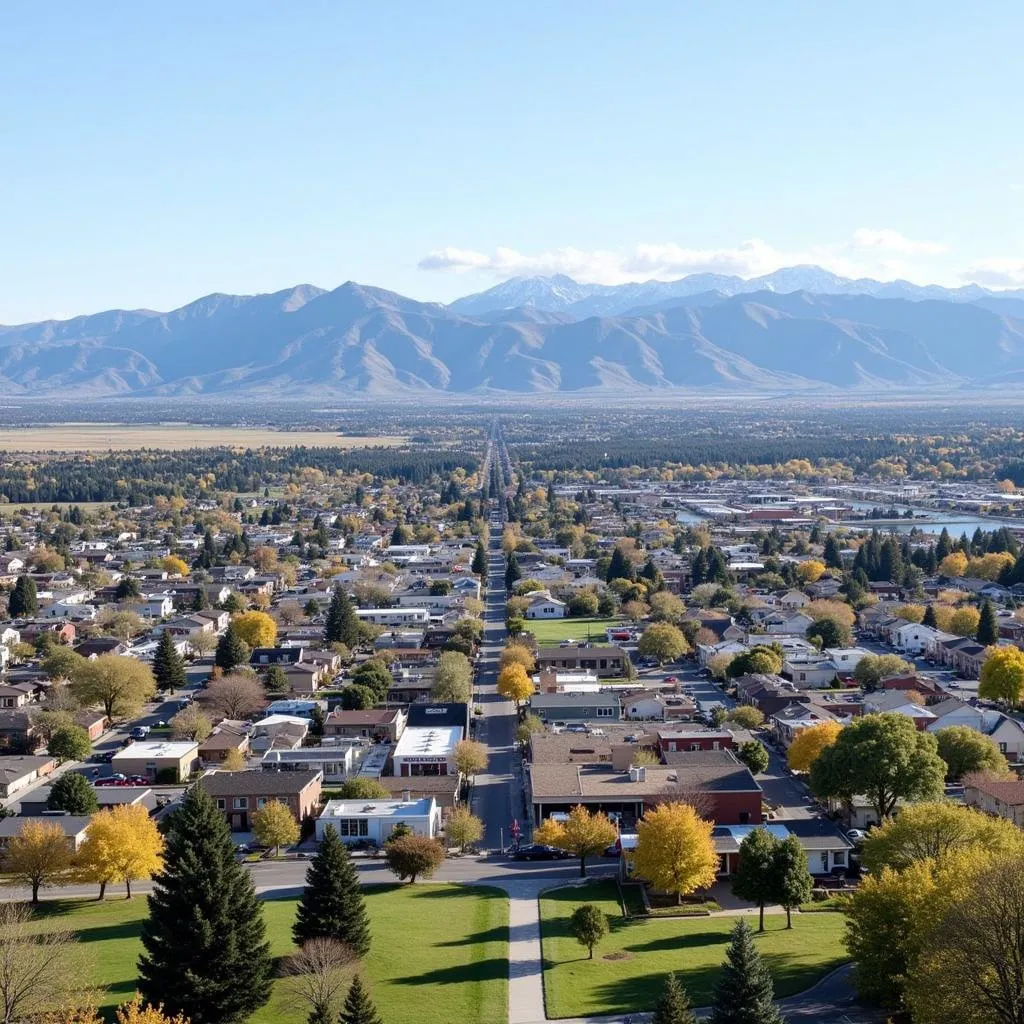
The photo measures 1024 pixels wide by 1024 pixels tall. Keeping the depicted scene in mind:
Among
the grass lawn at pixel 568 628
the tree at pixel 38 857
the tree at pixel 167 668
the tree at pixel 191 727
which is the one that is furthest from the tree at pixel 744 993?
the grass lawn at pixel 568 628

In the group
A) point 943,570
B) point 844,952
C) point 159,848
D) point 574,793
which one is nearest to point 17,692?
point 159,848

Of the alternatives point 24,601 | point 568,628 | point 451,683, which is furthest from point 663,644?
point 24,601

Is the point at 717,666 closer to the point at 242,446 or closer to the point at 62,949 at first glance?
the point at 62,949

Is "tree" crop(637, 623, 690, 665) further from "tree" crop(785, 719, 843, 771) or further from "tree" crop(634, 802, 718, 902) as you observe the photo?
→ "tree" crop(634, 802, 718, 902)

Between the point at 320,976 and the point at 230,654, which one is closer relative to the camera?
the point at 320,976

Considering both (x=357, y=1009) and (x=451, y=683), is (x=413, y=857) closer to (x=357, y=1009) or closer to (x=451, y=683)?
(x=357, y=1009)

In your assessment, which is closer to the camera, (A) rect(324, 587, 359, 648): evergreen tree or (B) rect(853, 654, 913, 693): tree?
(B) rect(853, 654, 913, 693): tree

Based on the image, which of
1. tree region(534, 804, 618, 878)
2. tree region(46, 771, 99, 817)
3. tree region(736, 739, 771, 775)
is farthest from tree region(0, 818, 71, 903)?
tree region(736, 739, 771, 775)

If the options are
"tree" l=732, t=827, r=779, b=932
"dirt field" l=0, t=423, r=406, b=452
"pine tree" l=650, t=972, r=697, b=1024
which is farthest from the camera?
"dirt field" l=0, t=423, r=406, b=452
